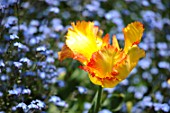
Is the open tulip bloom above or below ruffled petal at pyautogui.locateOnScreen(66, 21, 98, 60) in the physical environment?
below

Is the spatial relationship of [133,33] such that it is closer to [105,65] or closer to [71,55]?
[105,65]

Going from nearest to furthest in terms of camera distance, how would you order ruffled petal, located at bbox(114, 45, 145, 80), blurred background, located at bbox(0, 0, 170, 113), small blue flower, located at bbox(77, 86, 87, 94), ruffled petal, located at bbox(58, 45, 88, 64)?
ruffled petal, located at bbox(114, 45, 145, 80)
ruffled petal, located at bbox(58, 45, 88, 64)
blurred background, located at bbox(0, 0, 170, 113)
small blue flower, located at bbox(77, 86, 87, 94)

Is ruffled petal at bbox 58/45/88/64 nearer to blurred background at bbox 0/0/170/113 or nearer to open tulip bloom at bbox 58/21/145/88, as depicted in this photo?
open tulip bloom at bbox 58/21/145/88

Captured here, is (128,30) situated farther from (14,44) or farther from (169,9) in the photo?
(169,9)

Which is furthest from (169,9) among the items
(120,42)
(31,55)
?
(31,55)

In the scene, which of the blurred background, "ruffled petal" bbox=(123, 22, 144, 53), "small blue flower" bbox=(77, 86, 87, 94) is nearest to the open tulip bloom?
"ruffled petal" bbox=(123, 22, 144, 53)

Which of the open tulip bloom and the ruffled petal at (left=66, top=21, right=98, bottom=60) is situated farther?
the ruffled petal at (left=66, top=21, right=98, bottom=60)
